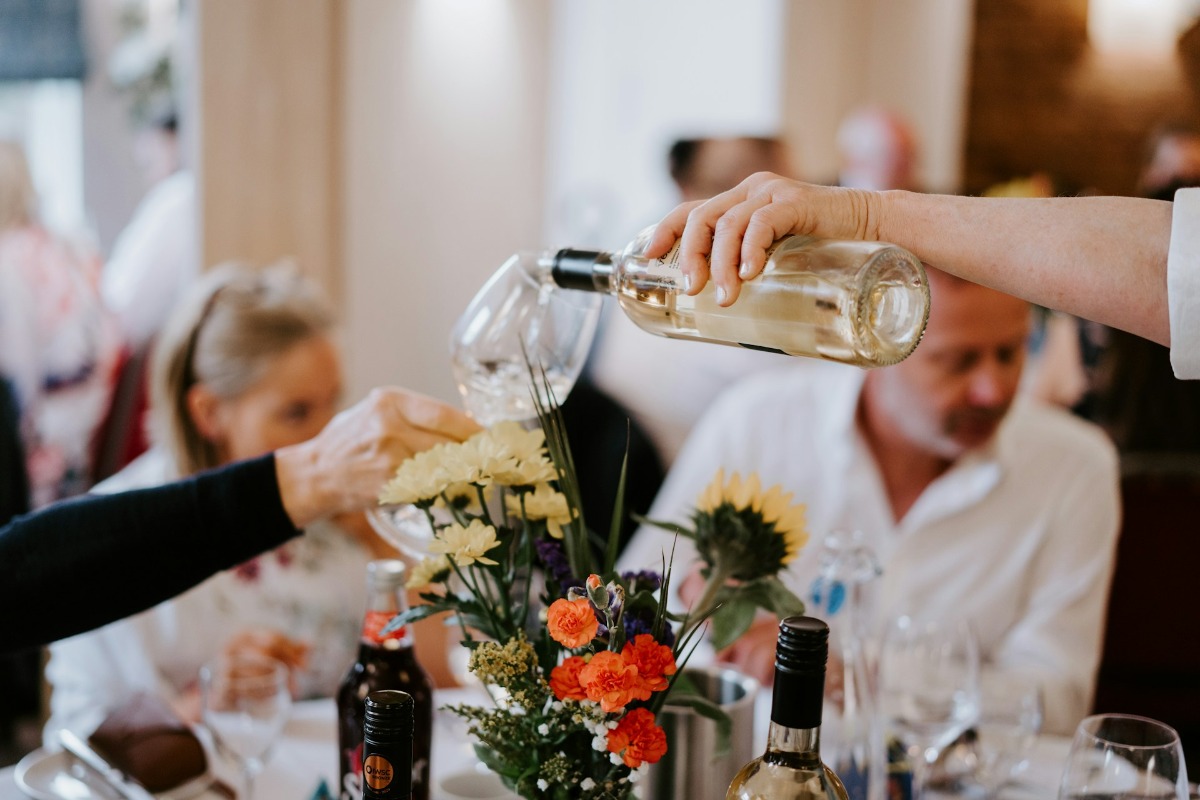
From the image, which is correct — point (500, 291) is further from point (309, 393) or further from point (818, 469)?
point (818, 469)

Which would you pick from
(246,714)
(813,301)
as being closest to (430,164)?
(246,714)

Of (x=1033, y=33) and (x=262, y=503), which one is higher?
Result: (x=1033, y=33)

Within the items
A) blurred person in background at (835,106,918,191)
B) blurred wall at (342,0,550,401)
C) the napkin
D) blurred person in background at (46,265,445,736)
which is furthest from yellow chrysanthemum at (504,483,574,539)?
blurred person in background at (835,106,918,191)

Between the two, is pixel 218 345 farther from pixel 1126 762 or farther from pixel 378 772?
pixel 1126 762

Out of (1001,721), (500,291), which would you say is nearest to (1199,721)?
(1001,721)

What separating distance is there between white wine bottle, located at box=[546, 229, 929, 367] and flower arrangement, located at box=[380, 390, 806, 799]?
132mm

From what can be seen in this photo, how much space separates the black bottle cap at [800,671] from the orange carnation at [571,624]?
12cm

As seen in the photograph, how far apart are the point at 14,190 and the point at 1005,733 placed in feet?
10.2

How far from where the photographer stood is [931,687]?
1.28 m

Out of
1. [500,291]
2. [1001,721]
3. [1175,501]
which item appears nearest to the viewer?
[500,291]

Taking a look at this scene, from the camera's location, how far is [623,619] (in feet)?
2.69

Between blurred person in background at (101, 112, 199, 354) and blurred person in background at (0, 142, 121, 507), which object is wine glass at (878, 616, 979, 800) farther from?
blurred person in background at (101, 112, 199, 354)

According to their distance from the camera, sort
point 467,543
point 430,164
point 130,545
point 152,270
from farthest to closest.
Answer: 1. point 430,164
2. point 152,270
3. point 130,545
4. point 467,543

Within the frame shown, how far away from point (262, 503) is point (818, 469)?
132cm
